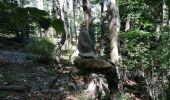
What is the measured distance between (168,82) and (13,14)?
11.1 m

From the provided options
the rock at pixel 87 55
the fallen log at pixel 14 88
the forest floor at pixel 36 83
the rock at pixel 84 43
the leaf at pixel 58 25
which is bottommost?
the forest floor at pixel 36 83

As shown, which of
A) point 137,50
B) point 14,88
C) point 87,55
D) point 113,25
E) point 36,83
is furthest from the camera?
point 137,50

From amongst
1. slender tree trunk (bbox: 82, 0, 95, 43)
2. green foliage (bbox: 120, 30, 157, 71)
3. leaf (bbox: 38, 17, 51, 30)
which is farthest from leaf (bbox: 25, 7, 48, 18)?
green foliage (bbox: 120, 30, 157, 71)

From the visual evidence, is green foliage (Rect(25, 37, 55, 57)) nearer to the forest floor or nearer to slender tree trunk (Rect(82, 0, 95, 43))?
the forest floor

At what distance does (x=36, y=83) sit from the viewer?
9438 millimetres

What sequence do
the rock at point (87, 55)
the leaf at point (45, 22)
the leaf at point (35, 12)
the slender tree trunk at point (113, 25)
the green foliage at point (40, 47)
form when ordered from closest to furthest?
1. the leaf at point (35, 12)
2. the leaf at point (45, 22)
3. the rock at point (87, 55)
4. the slender tree trunk at point (113, 25)
5. the green foliage at point (40, 47)

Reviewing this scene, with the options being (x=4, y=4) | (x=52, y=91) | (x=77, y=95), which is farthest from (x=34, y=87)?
(x=4, y=4)

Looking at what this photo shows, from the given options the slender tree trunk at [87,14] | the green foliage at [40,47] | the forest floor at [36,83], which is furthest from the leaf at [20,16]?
the green foliage at [40,47]

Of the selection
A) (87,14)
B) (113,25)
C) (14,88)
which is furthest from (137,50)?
(14,88)

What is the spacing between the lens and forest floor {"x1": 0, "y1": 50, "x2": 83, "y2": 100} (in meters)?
8.13

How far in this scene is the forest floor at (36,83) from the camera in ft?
26.7

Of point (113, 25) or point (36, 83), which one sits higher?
point (113, 25)

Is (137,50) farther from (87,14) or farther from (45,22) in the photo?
(45,22)

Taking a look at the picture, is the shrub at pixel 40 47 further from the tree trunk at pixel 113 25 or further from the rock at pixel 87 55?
the rock at pixel 87 55
